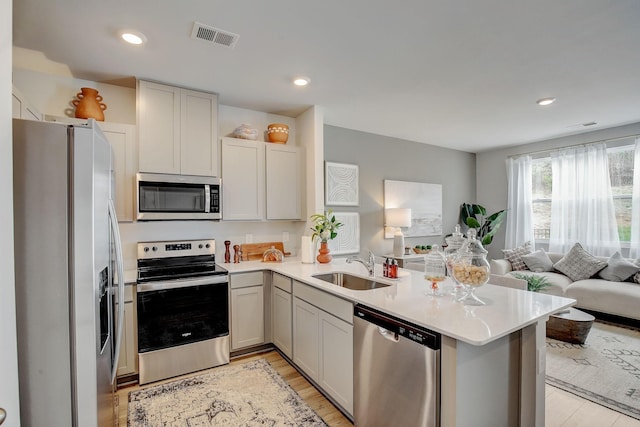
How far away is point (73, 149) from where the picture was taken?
1.21 metres

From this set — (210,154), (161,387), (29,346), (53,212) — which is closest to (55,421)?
(29,346)

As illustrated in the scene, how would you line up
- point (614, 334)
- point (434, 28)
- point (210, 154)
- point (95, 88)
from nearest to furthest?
point (434, 28), point (95, 88), point (210, 154), point (614, 334)

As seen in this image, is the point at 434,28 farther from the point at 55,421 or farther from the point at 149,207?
the point at 55,421

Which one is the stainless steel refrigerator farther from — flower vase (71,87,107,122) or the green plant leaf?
the green plant leaf

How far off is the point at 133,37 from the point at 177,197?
1309 millimetres

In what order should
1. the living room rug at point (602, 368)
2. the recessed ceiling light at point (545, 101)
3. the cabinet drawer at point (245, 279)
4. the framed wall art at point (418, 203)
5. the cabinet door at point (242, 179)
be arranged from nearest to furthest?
the living room rug at point (602, 368) < the cabinet drawer at point (245, 279) < the cabinet door at point (242, 179) < the recessed ceiling light at point (545, 101) < the framed wall art at point (418, 203)

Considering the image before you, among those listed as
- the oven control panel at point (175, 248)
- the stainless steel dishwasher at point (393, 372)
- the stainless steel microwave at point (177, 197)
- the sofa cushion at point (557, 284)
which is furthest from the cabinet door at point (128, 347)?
Answer: the sofa cushion at point (557, 284)

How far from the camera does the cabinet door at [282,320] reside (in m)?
2.73

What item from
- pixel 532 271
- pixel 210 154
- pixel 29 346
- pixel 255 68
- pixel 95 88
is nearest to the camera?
pixel 29 346

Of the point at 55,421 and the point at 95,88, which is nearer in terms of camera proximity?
the point at 55,421

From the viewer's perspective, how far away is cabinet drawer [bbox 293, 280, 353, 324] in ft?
6.40

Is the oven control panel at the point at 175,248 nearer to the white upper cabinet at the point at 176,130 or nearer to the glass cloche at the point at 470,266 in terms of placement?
the white upper cabinet at the point at 176,130

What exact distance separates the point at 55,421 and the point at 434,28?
286cm

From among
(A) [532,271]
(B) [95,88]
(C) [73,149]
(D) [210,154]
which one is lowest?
(A) [532,271]
